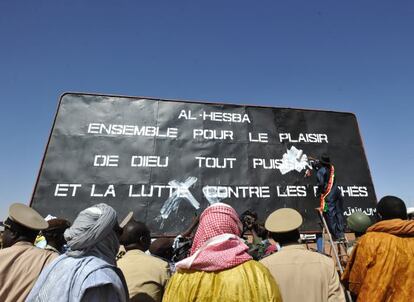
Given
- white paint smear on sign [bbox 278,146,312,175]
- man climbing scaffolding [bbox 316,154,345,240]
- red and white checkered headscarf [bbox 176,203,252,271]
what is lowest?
red and white checkered headscarf [bbox 176,203,252,271]

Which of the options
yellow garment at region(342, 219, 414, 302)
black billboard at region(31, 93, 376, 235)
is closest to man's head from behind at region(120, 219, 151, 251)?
yellow garment at region(342, 219, 414, 302)

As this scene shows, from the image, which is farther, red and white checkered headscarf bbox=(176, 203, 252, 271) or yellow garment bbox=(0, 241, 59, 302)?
A: yellow garment bbox=(0, 241, 59, 302)

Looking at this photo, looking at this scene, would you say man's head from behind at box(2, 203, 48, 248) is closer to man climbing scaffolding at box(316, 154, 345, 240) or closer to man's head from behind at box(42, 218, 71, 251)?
man's head from behind at box(42, 218, 71, 251)

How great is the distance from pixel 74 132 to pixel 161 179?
241cm

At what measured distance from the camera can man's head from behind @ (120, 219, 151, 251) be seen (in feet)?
7.80

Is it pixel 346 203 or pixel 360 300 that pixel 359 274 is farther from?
pixel 346 203

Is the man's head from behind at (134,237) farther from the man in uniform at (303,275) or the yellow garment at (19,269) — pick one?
the man in uniform at (303,275)

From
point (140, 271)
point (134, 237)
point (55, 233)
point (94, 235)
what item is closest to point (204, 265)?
point (94, 235)

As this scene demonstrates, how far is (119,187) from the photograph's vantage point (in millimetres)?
6363

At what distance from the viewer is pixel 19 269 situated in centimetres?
197

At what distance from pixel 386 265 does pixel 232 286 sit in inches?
59.9

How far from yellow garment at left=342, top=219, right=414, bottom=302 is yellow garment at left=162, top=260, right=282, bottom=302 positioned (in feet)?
4.11

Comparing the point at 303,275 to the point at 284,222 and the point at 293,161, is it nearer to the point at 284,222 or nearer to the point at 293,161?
the point at 284,222

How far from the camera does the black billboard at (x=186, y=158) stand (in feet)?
20.5
